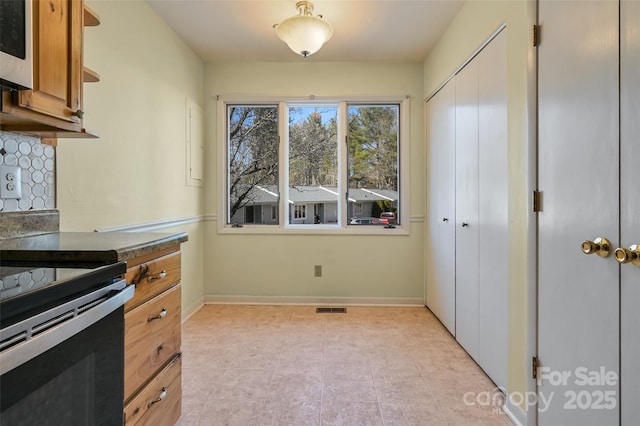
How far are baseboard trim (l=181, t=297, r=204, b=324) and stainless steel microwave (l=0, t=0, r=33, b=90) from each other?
7.97 ft

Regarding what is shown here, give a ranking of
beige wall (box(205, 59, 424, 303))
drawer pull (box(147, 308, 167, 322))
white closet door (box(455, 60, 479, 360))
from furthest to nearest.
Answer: beige wall (box(205, 59, 424, 303)), white closet door (box(455, 60, 479, 360)), drawer pull (box(147, 308, 167, 322))

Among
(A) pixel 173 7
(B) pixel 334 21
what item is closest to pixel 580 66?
(B) pixel 334 21

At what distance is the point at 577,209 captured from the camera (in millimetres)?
1273

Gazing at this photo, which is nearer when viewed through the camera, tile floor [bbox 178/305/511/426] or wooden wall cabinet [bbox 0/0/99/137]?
wooden wall cabinet [bbox 0/0/99/137]

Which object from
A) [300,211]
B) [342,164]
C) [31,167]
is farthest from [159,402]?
[342,164]

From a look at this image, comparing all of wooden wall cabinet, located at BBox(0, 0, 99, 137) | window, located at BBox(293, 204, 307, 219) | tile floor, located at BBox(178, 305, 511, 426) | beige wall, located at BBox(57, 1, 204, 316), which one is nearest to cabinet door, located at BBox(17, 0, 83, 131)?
wooden wall cabinet, located at BBox(0, 0, 99, 137)

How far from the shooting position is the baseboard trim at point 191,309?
10.1ft

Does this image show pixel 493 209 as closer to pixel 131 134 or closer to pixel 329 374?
pixel 329 374

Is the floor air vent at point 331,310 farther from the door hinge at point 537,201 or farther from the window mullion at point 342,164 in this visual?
the door hinge at point 537,201

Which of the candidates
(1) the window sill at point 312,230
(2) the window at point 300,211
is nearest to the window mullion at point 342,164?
(1) the window sill at point 312,230

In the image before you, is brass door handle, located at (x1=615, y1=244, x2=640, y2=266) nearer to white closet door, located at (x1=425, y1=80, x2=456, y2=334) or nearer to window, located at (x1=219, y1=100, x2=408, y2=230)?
white closet door, located at (x1=425, y1=80, x2=456, y2=334)

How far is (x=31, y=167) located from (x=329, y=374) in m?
1.98

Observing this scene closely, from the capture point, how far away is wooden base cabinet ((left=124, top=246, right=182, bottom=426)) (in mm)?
1198

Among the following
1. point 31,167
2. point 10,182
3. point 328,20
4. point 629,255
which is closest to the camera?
point 629,255
